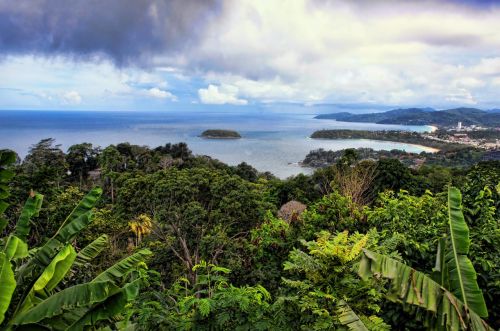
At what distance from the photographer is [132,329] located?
4180mm

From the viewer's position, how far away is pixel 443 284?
350 centimetres

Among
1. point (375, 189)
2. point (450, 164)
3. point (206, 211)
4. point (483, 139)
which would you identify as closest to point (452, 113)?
point (483, 139)

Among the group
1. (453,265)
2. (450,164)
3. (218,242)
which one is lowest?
(450,164)

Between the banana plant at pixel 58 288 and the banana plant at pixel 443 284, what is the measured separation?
236 cm

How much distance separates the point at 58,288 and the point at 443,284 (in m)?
4.82

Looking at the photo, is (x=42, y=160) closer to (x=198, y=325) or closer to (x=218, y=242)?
(x=218, y=242)

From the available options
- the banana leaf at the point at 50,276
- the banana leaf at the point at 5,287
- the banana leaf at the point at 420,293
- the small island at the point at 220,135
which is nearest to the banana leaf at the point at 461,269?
the banana leaf at the point at 420,293

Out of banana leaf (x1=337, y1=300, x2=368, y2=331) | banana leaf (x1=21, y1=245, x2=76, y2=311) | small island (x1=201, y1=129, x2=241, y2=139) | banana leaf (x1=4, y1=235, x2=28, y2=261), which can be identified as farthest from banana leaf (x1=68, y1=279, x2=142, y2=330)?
small island (x1=201, y1=129, x2=241, y2=139)

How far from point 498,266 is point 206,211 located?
7797 millimetres

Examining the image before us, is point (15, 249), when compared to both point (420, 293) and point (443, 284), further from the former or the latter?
point (443, 284)

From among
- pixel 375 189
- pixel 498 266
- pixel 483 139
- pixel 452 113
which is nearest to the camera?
pixel 498 266

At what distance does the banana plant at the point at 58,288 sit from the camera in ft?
10.9

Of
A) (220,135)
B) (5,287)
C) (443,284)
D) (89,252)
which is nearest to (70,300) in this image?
(5,287)

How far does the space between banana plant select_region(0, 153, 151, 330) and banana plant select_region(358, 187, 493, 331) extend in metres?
2.36
